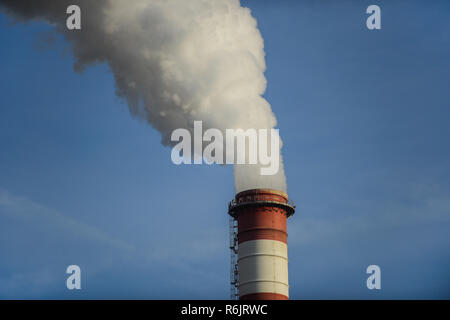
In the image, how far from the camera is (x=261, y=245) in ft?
168

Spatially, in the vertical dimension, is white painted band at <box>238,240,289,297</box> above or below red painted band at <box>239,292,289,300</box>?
above

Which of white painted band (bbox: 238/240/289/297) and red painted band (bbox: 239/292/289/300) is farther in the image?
white painted band (bbox: 238/240/289/297)

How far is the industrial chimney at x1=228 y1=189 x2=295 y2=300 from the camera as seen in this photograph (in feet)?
166

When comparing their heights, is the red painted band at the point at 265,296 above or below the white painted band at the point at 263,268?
below

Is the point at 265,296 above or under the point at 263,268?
under

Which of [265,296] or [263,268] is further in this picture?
[263,268]

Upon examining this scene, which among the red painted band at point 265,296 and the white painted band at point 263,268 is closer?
the red painted band at point 265,296

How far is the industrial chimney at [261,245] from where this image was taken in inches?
1996
